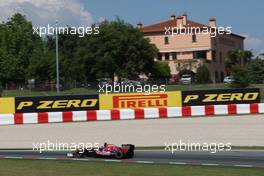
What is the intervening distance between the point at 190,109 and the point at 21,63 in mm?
56464

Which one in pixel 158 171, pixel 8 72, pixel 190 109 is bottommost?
pixel 158 171

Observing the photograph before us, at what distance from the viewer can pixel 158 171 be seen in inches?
445

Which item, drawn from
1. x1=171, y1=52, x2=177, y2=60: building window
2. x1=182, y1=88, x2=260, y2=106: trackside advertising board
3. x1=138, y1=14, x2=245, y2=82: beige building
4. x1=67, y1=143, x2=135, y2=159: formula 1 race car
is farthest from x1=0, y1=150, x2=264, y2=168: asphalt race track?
x1=171, y1=52, x2=177, y2=60: building window

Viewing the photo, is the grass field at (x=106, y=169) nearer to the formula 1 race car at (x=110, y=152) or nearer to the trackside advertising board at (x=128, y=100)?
the formula 1 race car at (x=110, y=152)

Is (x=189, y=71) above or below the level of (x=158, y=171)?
above

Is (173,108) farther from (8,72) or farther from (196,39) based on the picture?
(196,39)

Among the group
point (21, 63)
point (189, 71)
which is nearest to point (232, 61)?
point (189, 71)

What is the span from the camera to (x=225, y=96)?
821 inches

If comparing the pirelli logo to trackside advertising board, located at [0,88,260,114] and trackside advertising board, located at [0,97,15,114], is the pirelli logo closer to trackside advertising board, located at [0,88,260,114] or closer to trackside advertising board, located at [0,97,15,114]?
trackside advertising board, located at [0,88,260,114]

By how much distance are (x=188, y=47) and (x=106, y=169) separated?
242 feet

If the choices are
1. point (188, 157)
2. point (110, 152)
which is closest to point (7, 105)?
point (110, 152)

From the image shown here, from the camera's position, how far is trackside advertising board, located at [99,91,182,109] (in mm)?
20828

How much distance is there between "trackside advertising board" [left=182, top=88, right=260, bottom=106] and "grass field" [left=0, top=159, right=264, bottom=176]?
8.59m

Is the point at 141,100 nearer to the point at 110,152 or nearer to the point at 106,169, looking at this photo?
the point at 110,152
